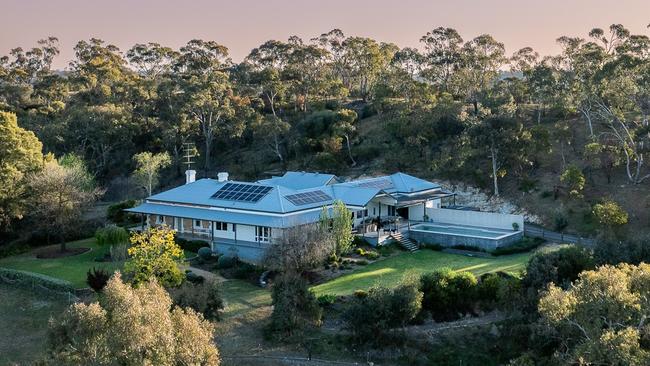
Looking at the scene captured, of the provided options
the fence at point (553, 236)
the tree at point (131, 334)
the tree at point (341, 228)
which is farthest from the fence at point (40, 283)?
the fence at point (553, 236)

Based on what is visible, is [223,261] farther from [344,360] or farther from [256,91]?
[256,91]

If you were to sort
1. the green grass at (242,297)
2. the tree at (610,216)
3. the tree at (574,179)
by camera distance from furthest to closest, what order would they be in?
1. the tree at (574,179)
2. the tree at (610,216)
3. the green grass at (242,297)

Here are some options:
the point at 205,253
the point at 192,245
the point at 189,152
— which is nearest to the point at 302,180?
the point at 192,245

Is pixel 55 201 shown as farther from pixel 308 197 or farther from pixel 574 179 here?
pixel 574 179

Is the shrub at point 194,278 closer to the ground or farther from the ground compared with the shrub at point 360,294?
farther from the ground

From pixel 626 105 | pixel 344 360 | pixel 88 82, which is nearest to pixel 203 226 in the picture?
pixel 344 360

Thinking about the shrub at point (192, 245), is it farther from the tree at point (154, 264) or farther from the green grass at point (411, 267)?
the green grass at point (411, 267)
